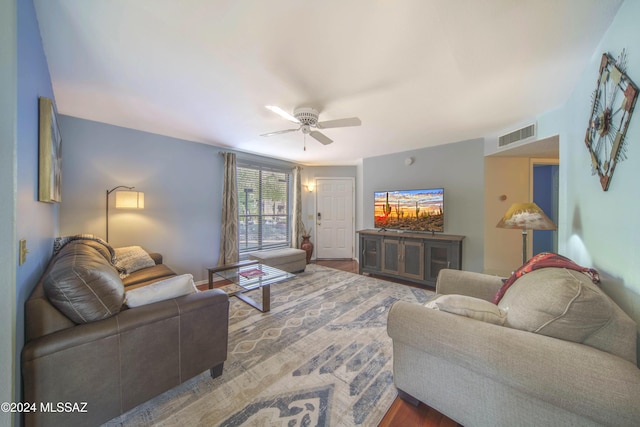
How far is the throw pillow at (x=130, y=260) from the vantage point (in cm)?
257

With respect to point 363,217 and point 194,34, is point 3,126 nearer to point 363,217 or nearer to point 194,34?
point 194,34

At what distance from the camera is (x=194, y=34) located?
142cm

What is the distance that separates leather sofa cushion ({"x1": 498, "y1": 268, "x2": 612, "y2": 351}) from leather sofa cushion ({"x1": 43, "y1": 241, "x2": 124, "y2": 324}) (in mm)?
2207

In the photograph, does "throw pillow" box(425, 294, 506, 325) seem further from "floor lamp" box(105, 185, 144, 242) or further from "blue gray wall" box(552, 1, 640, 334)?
"floor lamp" box(105, 185, 144, 242)

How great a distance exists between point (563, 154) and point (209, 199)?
15.4ft

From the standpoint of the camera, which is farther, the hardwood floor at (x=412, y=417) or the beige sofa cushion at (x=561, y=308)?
the hardwood floor at (x=412, y=417)

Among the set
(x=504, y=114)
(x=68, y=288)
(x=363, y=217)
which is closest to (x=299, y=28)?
(x=68, y=288)

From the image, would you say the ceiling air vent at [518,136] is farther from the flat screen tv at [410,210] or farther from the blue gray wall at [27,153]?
the blue gray wall at [27,153]

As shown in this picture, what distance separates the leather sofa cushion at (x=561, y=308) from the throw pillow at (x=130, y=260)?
3523 mm

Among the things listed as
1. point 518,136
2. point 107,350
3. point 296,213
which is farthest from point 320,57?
point 296,213

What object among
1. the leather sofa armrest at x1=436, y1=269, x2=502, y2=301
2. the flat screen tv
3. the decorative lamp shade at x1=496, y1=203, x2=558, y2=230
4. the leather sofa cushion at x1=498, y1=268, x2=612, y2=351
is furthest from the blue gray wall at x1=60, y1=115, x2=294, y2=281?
the decorative lamp shade at x1=496, y1=203, x2=558, y2=230

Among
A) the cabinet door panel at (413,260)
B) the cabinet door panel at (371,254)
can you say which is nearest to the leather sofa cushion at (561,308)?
the cabinet door panel at (413,260)

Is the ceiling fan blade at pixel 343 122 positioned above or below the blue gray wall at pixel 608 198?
above

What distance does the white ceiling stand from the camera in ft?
4.13
